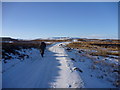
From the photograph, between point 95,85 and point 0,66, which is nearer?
point 95,85

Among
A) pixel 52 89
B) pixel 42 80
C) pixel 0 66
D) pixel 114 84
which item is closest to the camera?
pixel 52 89

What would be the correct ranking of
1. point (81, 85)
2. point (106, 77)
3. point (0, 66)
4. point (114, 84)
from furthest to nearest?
point (0, 66) → point (106, 77) → point (114, 84) → point (81, 85)

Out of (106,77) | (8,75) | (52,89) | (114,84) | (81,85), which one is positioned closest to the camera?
(52,89)

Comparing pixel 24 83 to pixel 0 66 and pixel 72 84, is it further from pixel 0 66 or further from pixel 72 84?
pixel 0 66

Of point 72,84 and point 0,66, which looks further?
point 0,66

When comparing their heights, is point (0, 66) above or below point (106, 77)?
above

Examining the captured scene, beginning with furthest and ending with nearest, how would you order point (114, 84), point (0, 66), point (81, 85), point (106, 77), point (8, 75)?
point (0, 66) → point (106, 77) → point (8, 75) → point (114, 84) → point (81, 85)

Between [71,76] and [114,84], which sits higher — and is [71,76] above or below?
above

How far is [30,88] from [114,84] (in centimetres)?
516

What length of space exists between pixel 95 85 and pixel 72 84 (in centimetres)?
153

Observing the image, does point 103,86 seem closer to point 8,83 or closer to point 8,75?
point 8,83

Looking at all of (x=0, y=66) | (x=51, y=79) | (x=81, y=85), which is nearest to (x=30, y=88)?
(x=51, y=79)

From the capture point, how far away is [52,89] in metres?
6.23

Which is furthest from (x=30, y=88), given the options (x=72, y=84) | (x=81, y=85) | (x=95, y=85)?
(x=95, y=85)
